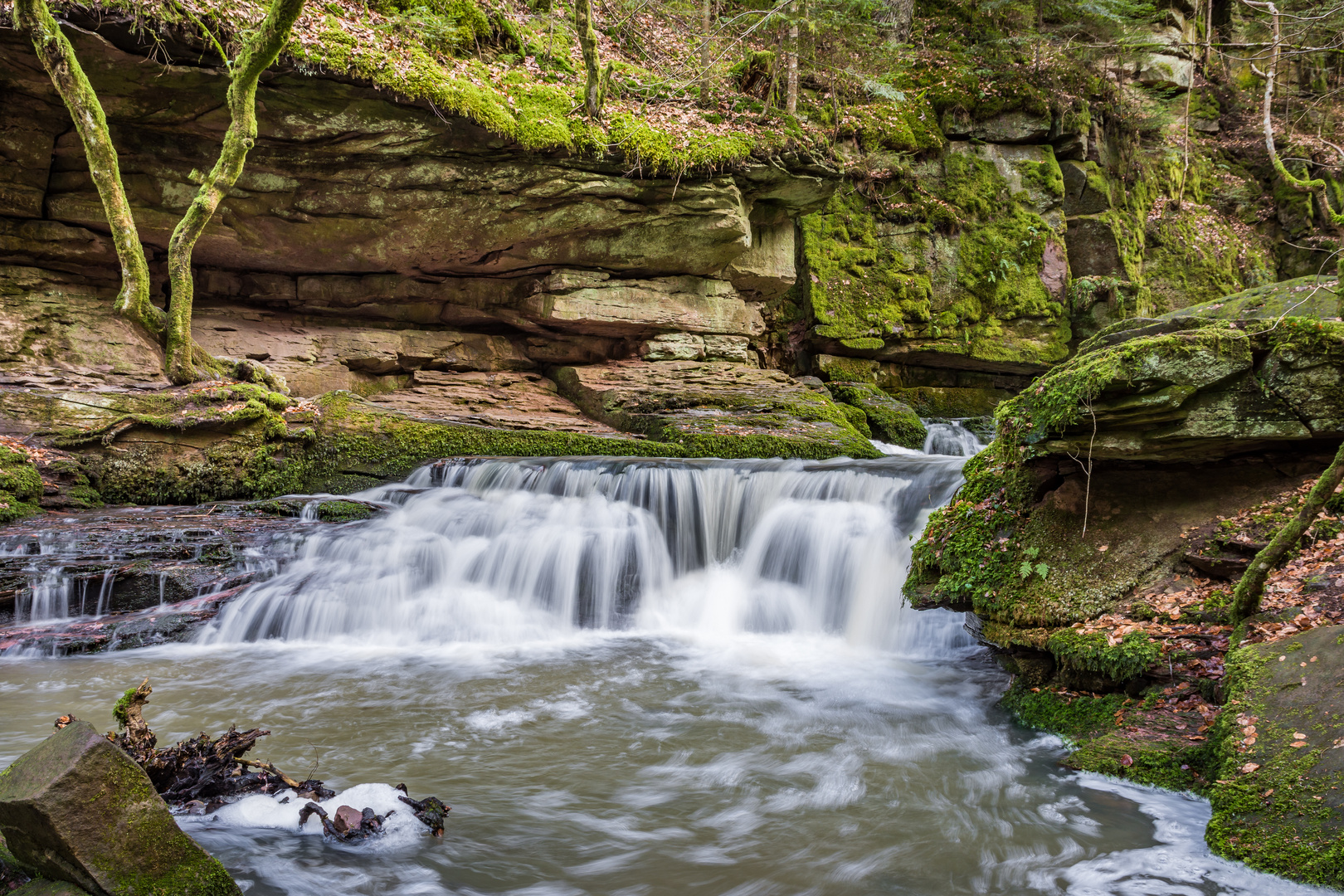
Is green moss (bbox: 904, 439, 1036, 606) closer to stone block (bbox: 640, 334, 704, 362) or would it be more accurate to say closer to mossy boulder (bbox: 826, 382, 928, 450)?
mossy boulder (bbox: 826, 382, 928, 450)

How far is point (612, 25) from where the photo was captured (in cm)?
Answer: 1357

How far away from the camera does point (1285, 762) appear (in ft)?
9.37

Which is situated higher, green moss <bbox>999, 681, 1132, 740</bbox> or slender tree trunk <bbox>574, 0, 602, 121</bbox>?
slender tree trunk <bbox>574, 0, 602, 121</bbox>

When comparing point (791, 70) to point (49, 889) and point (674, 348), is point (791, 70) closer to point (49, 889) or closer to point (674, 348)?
point (674, 348)

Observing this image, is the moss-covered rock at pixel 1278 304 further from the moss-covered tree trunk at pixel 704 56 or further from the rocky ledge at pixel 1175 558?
the moss-covered tree trunk at pixel 704 56

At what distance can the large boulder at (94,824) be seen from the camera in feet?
6.61

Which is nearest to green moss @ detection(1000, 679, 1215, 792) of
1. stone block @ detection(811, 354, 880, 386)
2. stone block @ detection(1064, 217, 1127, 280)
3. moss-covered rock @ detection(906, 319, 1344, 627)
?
moss-covered rock @ detection(906, 319, 1344, 627)

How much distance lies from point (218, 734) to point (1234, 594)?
5574mm

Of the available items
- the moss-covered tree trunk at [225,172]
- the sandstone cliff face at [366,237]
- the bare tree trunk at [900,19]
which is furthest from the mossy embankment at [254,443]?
the bare tree trunk at [900,19]

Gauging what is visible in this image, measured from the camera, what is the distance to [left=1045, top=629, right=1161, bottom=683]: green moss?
387cm

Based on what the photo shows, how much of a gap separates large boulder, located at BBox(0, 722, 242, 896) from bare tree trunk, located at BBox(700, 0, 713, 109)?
10.8 m

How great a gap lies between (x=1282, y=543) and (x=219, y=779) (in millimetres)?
4919

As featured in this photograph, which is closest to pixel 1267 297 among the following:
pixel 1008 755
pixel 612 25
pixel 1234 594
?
pixel 1234 594

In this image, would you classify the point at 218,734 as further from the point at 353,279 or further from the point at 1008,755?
the point at 353,279
